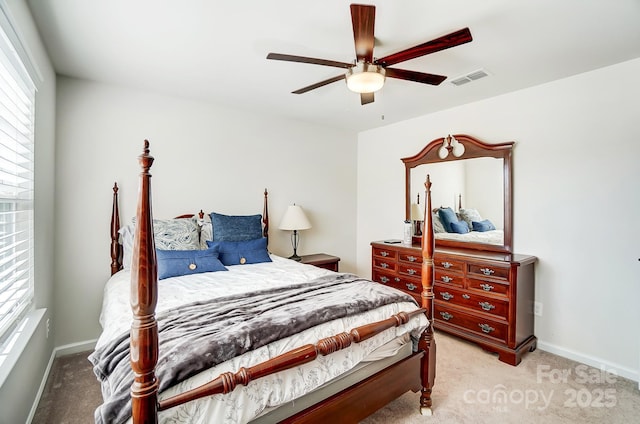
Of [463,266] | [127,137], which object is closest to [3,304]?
[127,137]

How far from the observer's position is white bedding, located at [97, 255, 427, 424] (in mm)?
1165

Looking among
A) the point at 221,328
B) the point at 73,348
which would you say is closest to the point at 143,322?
the point at 221,328

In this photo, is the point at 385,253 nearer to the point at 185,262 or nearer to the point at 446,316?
the point at 446,316

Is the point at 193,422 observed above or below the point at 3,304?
below

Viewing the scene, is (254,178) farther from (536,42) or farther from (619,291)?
(619,291)

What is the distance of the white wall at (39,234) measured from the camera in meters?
1.62

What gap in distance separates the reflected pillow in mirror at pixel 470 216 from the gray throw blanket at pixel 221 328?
1825 millimetres

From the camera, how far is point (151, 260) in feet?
3.26

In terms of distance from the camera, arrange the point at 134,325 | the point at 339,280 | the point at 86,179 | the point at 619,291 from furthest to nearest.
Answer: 1. the point at 86,179
2. the point at 619,291
3. the point at 339,280
4. the point at 134,325

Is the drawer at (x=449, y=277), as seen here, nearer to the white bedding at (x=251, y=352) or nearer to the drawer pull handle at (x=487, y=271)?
the drawer pull handle at (x=487, y=271)

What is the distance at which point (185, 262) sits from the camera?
261 cm

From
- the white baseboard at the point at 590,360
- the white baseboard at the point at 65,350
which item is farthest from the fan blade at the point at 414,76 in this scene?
the white baseboard at the point at 65,350

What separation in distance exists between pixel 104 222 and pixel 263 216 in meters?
1.63

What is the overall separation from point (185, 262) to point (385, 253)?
2317mm
